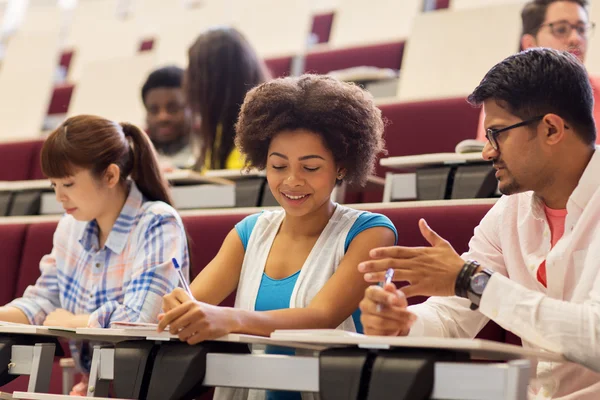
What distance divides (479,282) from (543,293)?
0.23 feet

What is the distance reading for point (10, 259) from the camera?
1170 millimetres

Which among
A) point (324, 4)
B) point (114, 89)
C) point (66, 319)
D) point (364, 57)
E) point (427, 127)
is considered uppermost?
point (324, 4)

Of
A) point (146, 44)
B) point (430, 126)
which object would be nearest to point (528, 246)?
point (430, 126)

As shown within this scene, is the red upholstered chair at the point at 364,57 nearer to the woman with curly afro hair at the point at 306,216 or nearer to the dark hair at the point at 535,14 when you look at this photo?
the dark hair at the point at 535,14

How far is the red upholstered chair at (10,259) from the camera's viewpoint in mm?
1168

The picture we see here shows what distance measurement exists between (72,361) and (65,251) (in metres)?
0.16

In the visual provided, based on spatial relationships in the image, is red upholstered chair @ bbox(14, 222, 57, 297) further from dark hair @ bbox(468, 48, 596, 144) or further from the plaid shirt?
dark hair @ bbox(468, 48, 596, 144)

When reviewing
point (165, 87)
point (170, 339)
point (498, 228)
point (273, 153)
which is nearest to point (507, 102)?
point (498, 228)

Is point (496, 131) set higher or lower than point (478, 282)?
higher

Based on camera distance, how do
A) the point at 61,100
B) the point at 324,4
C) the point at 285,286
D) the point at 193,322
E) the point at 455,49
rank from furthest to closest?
the point at 324,4
the point at 61,100
the point at 455,49
the point at 285,286
the point at 193,322

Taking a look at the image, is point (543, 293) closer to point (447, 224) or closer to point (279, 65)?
point (447, 224)

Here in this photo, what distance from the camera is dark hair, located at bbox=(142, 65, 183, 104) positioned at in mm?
1600

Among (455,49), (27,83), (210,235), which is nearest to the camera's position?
(210,235)

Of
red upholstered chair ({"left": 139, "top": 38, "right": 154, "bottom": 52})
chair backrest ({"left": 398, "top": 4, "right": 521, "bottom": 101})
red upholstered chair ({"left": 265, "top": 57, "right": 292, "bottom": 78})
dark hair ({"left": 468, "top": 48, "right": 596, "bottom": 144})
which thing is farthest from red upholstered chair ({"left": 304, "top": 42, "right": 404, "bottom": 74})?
dark hair ({"left": 468, "top": 48, "right": 596, "bottom": 144})
